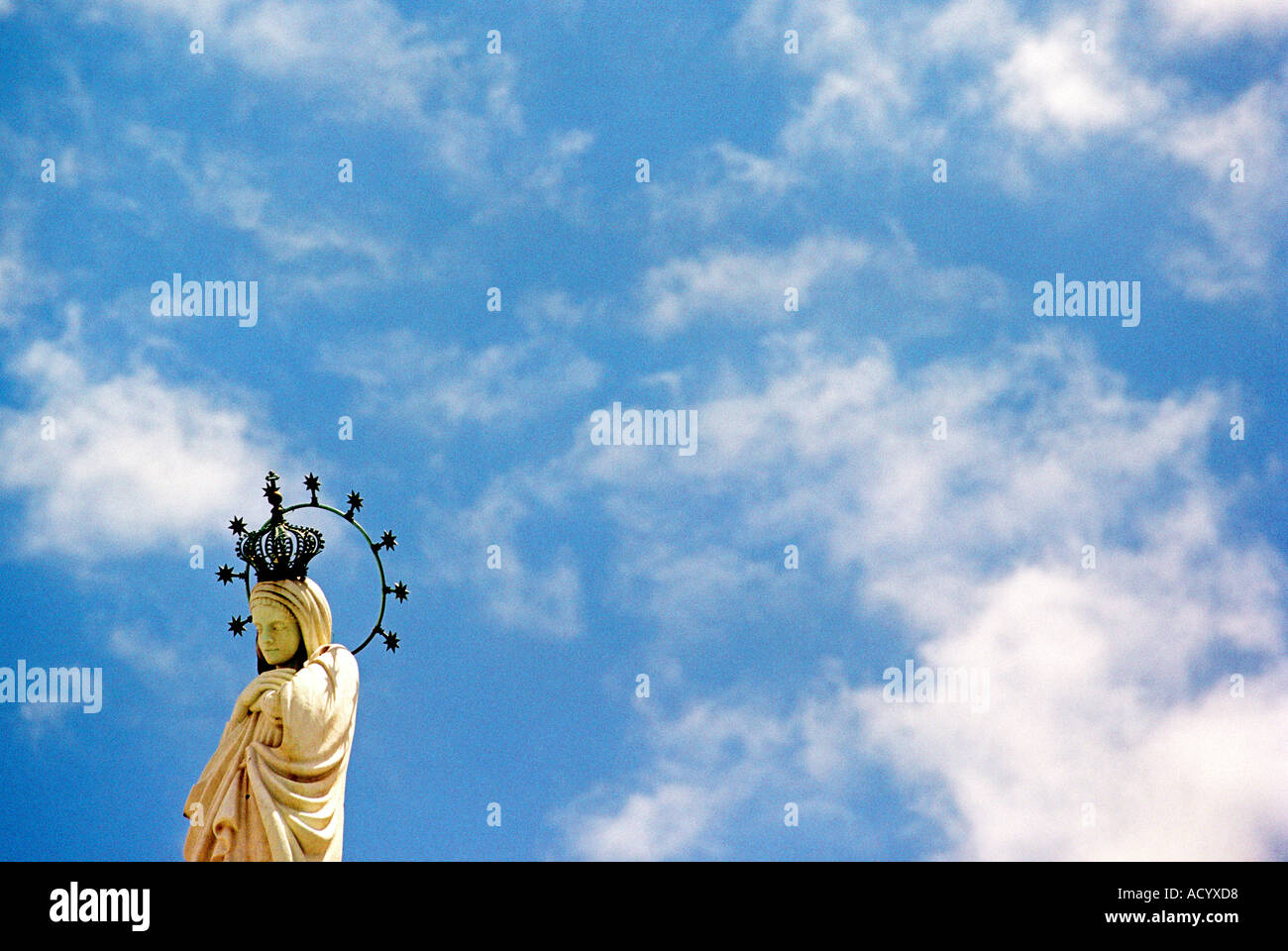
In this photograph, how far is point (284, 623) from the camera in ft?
79.4

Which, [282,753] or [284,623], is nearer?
[282,753]

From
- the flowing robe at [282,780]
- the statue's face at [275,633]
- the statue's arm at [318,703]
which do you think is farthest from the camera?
the statue's face at [275,633]

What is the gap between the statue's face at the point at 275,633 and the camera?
2412 centimetres

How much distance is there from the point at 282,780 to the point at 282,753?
13.2 inches

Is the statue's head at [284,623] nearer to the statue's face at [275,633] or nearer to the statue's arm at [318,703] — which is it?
the statue's face at [275,633]

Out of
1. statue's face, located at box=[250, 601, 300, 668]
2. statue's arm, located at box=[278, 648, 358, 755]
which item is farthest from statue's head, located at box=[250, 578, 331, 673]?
statue's arm, located at box=[278, 648, 358, 755]

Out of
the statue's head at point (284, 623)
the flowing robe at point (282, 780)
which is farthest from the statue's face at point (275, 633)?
the flowing robe at point (282, 780)

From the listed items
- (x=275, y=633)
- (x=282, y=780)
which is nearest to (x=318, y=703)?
(x=282, y=780)

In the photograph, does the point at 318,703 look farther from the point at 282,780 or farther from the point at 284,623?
the point at 284,623

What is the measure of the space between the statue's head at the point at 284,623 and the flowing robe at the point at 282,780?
0.37 meters
